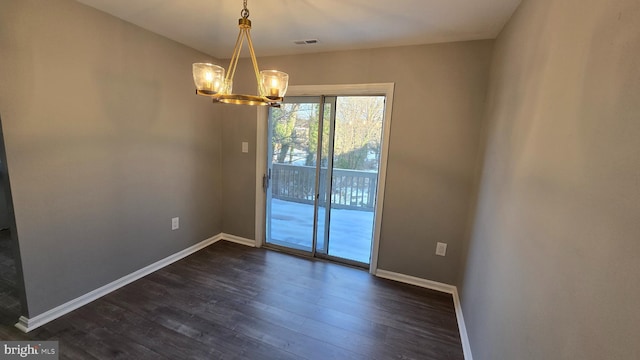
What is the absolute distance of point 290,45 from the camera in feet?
8.91

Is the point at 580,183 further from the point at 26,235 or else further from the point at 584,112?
the point at 26,235

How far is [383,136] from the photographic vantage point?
271cm

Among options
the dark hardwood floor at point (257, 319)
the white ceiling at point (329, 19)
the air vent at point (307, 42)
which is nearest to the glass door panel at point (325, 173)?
the dark hardwood floor at point (257, 319)

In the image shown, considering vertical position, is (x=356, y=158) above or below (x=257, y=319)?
above

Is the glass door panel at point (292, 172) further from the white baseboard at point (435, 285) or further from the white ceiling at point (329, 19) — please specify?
the white baseboard at point (435, 285)

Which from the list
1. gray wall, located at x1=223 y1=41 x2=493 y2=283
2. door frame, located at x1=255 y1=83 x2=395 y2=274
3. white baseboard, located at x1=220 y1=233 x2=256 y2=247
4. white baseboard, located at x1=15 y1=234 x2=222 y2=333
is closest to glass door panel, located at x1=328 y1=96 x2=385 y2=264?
door frame, located at x1=255 y1=83 x2=395 y2=274

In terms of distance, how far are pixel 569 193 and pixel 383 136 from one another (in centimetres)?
191

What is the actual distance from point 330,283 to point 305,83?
7.40 ft

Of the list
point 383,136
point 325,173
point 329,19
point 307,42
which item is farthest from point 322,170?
point 329,19

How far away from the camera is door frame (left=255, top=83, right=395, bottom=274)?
267 cm

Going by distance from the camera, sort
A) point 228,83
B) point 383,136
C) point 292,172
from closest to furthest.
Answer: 1. point 228,83
2. point 383,136
3. point 292,172

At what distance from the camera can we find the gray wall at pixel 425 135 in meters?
2.39

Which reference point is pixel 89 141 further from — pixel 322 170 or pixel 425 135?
pixel 425 135

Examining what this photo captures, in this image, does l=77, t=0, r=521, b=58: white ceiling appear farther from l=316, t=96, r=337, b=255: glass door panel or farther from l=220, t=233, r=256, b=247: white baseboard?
l=220, t=233, r=256, b=247: white baseboard
